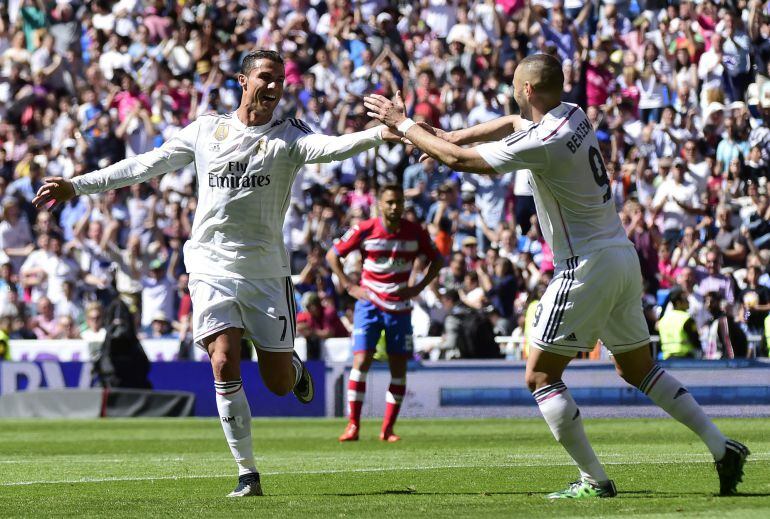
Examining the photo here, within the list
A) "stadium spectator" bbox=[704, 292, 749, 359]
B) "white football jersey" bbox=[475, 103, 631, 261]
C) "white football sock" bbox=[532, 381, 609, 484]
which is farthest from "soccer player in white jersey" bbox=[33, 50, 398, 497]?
"stadium spectator" bbox=[704, 292, 749, 359]

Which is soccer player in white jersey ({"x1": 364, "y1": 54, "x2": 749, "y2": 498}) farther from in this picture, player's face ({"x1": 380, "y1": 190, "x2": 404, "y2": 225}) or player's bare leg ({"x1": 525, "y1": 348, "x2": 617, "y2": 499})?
player's face ({"x1": 380, "y1": 190, "x2": 404, "y2": 225})

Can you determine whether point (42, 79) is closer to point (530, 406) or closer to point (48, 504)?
point (530, 406)

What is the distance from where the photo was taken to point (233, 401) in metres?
8.94

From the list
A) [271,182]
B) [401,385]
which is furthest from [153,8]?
[271,182]

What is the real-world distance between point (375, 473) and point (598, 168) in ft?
10.8

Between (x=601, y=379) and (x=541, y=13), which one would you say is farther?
(x=541, y=13)

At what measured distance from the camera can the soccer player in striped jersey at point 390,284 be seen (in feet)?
49.0

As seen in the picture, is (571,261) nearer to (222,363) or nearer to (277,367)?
(277,367)

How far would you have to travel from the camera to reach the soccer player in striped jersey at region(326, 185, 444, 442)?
14945mm

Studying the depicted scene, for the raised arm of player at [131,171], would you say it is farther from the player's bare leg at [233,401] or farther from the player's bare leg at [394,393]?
the player's bare leg at [394,393]

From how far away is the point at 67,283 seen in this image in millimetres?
24219

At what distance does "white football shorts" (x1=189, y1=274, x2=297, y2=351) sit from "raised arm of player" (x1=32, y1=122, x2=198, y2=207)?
746 mm

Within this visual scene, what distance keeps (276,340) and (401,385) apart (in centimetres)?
608

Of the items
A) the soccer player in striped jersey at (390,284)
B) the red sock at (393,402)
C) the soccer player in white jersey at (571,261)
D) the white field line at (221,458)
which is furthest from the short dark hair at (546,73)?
the red sock at (393,402)
